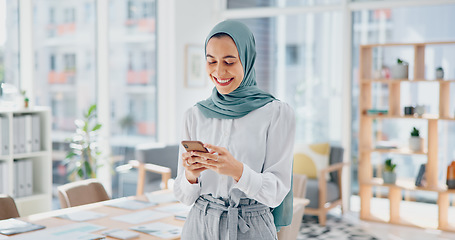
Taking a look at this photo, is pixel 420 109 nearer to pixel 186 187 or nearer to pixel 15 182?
pixel 15 182

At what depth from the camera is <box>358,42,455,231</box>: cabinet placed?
5.47 m

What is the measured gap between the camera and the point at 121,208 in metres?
3.12

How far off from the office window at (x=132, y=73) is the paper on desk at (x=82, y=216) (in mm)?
3239

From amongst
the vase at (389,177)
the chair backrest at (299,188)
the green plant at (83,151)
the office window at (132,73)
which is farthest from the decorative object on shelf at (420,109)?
the green plant at (83,151)

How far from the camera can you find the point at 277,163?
165 cm

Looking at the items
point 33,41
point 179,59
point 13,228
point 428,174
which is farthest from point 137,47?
point 13,228

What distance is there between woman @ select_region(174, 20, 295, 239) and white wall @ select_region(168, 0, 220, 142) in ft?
16.1

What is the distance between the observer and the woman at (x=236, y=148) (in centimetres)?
166

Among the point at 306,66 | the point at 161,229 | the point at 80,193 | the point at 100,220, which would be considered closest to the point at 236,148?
the point at 161,229

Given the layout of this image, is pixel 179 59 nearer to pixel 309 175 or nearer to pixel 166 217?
pixel 309 175

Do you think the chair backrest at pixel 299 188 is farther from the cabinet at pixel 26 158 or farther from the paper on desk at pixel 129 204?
the cabinet at pixel 26 158

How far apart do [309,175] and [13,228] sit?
3947 mm

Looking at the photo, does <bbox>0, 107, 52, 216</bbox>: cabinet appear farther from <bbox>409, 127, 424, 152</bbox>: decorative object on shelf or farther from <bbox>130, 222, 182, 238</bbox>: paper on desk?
<bbox>409, 127, 424, 152</bbox>: decorative object on shelf

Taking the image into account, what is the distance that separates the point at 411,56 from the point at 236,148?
15.6 ft
